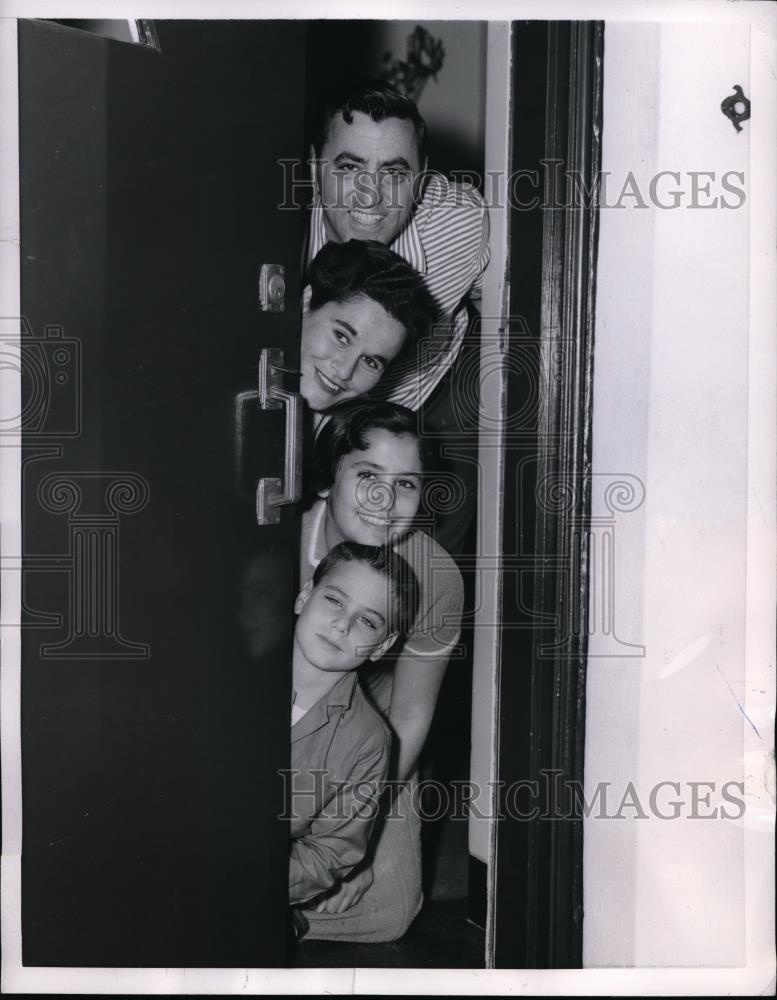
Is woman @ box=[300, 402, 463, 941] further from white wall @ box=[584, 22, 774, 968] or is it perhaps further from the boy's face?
white wall @ box=[584, 22, 774, 968]

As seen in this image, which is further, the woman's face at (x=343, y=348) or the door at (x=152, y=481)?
the woman's face at (x=343, y=348)

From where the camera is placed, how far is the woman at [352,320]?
1.34 m

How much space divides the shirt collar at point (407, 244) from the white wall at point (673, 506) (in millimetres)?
252

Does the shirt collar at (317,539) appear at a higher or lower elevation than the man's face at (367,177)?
lower

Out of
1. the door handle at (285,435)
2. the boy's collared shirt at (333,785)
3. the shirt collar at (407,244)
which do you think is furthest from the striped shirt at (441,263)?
the boy's collared shirt at (333,785)

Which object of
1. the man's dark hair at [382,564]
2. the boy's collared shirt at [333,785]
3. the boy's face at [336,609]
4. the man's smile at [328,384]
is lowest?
the boy's collared shirt at [333,785]

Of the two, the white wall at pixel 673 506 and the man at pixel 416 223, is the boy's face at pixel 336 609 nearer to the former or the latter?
the man at pixel 416 223

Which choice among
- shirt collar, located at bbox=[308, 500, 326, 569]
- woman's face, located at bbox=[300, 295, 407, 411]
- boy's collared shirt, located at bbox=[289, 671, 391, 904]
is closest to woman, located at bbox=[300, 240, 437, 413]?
woman's face, located at bbox=[300, 295, 407, 411]

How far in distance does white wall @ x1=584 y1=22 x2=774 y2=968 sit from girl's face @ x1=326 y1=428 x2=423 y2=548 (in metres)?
0.26

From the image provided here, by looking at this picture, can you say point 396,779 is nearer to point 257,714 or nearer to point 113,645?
point 257,714

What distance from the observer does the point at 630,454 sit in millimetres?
1316

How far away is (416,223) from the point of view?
1365 millimetres

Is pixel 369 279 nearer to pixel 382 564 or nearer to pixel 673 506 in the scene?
pixel 382 564

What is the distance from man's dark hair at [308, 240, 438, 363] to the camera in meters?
1.35
